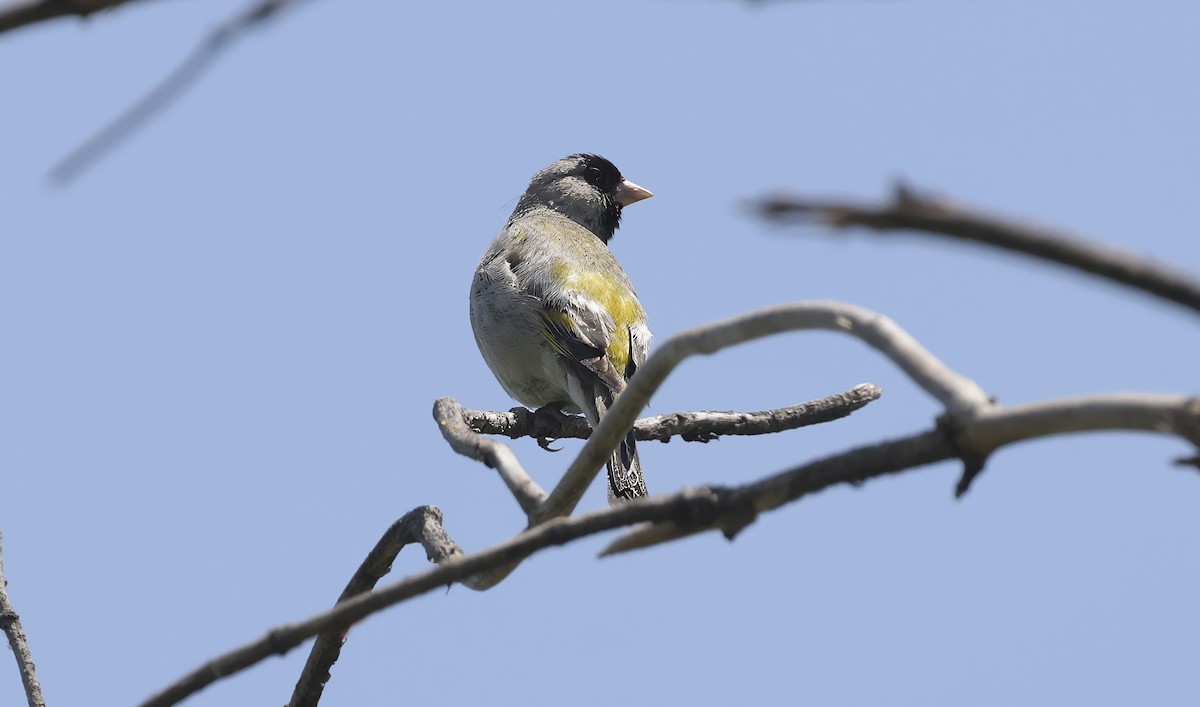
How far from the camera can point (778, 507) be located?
224 centimetres

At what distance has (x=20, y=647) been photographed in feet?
14.6

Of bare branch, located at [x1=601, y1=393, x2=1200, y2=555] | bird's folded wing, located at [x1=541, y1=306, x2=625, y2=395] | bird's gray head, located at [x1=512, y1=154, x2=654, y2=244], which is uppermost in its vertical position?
bird's gray head, located at [x1=512, y1=154, x2=654, y2=244]

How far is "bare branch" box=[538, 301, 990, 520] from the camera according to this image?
7.00 ft

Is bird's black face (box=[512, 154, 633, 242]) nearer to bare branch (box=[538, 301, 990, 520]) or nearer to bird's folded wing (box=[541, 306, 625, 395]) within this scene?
bird's folded wing (box=[541, 306, 625, 395])

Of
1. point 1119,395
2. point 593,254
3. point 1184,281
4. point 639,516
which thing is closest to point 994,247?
point 1184,281

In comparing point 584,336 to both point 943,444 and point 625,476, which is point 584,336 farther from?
point 943,444

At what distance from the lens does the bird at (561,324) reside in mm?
8047

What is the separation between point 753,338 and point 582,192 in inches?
348

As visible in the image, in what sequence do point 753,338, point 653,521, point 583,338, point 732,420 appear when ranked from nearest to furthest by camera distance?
point 653,521, point 753,338, point 732,420, point 583,338

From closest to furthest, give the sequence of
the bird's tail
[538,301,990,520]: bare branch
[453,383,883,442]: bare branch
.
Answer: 1. [538,301,990,520]: bare branch
2. [453,383,883,442]: bare branch
3. the bird's tail

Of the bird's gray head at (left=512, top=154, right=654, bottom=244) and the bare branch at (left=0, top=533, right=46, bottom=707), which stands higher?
the bird's gray head at (left=512, top=154, right=654, bottom=244)

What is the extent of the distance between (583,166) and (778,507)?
942cm

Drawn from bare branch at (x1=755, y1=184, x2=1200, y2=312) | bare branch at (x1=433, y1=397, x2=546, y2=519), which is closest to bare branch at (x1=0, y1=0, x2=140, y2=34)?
bare branch at (x1=755, y1=184, x2=1200, y2=312)

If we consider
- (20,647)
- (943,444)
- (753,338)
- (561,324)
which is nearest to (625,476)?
(561,324)
